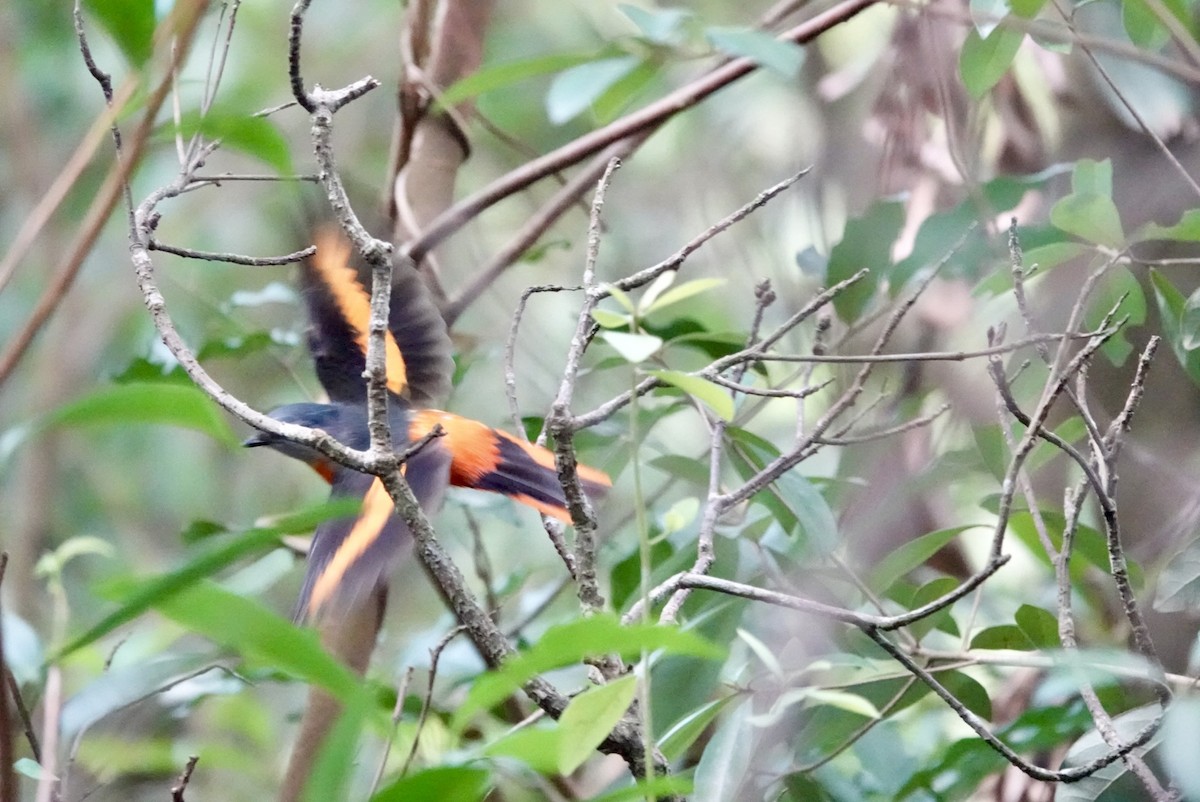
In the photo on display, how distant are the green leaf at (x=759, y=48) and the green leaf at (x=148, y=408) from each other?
673 millimetres

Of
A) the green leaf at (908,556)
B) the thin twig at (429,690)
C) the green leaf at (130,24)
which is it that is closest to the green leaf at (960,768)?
the green leaf at (908,556)

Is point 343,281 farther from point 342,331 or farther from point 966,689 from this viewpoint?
point 966,689

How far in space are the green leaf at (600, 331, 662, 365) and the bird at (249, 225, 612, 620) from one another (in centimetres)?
35

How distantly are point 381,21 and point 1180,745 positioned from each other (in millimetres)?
2276

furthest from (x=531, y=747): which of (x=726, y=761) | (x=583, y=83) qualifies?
(x=583, y=83)

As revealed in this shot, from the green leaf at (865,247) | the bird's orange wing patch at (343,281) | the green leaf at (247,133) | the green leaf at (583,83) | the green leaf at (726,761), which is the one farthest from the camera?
the bird's orange wing patch at (343,281)

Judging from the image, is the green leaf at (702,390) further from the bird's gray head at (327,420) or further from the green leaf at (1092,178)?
the bird's gray head at (327,420)

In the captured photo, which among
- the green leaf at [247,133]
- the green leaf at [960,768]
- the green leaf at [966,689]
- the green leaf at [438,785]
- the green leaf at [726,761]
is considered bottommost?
the green leaf at [960,768]

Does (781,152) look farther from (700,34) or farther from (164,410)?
(164,410)

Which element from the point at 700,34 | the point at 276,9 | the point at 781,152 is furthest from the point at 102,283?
the point at 700,34

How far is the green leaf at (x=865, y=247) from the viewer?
1182mm

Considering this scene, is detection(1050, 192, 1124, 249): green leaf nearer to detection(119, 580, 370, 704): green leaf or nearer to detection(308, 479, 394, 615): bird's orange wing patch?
detection(308, 479, 394, 615): bird's orange wing patch

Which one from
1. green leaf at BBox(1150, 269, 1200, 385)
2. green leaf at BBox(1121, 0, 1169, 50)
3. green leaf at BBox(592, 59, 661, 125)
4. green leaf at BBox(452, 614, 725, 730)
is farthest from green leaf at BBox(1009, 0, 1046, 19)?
green leaf at BBox(452, 614, 725, 730)

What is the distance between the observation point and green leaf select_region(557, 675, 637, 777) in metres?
0.48
